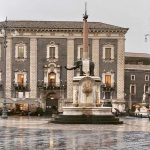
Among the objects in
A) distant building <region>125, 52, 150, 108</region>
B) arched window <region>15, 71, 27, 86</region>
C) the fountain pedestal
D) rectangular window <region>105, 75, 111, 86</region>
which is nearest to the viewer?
the fountain pedestal

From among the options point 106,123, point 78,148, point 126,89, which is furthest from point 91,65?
point 126,89

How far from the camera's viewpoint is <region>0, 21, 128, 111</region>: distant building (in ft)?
282

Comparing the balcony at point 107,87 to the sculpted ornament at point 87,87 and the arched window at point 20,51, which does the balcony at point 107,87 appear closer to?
the arched window at point 20,51

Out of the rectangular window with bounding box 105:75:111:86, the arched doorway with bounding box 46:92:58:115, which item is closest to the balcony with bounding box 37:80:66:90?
the arched doorway with bounding box 46:92:58:115

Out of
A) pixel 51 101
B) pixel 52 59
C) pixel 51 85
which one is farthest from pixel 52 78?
pixel 51 101

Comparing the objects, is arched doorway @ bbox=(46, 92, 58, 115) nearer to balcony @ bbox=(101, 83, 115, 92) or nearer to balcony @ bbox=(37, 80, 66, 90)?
balcony @ bbox=(37, 80, 66, 90)

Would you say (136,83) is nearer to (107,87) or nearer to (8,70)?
(107,87)

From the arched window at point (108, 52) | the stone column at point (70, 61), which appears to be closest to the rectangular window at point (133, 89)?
the arched window at point (108, 52)

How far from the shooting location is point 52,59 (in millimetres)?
86938

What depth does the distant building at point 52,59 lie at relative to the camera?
8588 cm

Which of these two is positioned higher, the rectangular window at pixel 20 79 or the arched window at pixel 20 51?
the arched window at pixel 20 51

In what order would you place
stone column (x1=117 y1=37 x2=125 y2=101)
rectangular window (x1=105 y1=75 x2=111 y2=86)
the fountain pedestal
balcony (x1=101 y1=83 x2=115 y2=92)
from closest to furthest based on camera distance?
the fountain pedestal → balcony (x1=101 y1=83 x2=115 y2=92) → stone column (x1=117 y1=37 x2=125 y2=101) → rectangular window (x1=105 y1=75 x2=111 y2=86)

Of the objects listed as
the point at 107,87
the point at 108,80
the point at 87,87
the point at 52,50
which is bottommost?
the point at 87,87

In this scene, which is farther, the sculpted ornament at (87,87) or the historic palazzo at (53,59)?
the historic palazzo at (53,59)
